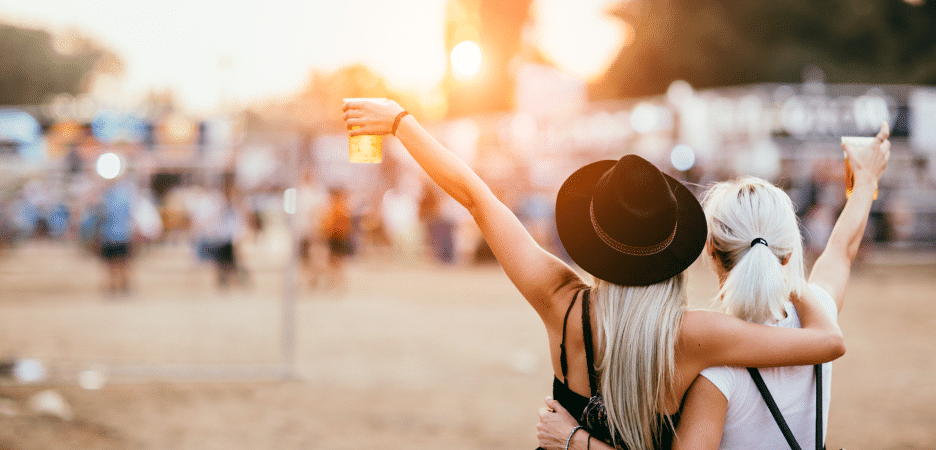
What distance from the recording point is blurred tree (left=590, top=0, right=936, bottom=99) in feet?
92.8

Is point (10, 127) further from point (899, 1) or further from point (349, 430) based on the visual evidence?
point (899, 1)

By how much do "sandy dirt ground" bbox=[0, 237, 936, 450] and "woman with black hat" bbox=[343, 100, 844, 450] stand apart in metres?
0.37

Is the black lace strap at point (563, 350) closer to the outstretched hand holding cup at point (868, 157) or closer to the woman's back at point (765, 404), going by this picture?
the woman's back at point (765, 404)

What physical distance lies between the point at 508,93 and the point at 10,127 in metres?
33.6

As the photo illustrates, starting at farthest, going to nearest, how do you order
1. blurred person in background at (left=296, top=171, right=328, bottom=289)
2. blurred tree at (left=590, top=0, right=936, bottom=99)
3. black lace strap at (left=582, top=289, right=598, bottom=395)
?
blurred tree at (left=590, top=0, right=936, bottom=99), blurred person in background at (left=296, top=171, right=328, bottom=289), black lace strap at (left=582, top=289, right=598, bottom=395)

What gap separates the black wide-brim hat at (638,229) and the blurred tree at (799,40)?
98.6 feet

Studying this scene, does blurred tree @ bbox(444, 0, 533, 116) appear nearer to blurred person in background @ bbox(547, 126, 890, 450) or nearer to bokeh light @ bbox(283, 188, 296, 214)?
bokeh light @ bbox(283, 188, 296, 214)

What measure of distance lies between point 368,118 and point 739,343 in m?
1.22

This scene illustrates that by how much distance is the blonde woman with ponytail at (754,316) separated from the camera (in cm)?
176

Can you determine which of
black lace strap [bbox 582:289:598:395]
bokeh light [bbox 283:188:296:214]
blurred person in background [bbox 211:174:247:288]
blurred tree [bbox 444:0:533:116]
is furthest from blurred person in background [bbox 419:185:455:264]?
blurred tree [bbox 444:0:533:116]

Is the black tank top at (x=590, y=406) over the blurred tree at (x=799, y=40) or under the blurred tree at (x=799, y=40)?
under

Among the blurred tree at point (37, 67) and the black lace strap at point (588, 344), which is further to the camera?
the blurred tree at point (37, 67)

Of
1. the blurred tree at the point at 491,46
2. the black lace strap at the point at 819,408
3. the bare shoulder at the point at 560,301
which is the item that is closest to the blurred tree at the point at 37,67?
the blurred tree at the point at 491,46

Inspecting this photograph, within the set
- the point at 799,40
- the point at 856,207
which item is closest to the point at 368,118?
the point at 856,207
